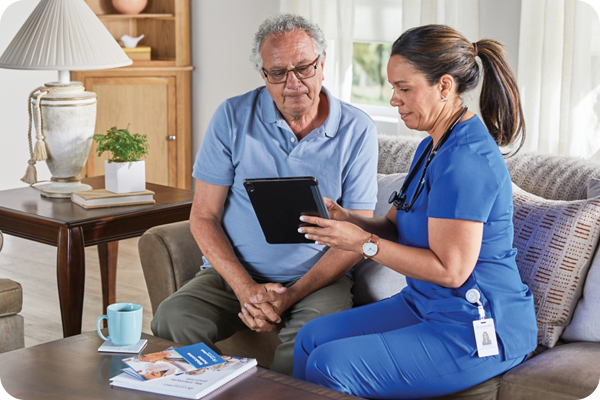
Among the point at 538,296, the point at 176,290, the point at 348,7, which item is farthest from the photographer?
the point at 348,7

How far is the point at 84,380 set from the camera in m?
1.57

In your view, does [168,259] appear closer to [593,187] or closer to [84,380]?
[84,380]

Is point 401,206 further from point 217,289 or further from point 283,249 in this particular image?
point 217,289

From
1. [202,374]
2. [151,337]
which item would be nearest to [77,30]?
[151,337]

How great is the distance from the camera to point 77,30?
108 inches

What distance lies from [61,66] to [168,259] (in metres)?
0.80

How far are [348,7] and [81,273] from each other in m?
2.07

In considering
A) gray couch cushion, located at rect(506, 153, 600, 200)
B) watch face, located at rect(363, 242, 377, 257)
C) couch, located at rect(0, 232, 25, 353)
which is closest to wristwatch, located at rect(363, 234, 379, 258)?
watch face, located at rect(363, 242, 377, 257)

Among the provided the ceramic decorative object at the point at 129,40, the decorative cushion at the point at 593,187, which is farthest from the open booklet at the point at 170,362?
the ceramic decorative object at the point at 129,40

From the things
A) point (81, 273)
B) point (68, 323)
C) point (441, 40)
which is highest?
point (441, 40)

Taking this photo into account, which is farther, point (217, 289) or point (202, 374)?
point (217, 289)

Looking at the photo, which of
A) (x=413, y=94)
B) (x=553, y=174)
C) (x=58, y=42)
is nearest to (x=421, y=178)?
(x=413, y=94)

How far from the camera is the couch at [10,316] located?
243cm

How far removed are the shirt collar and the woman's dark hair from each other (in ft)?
1.45
